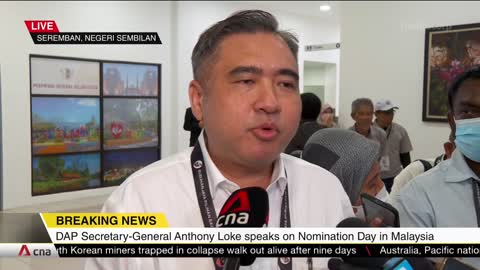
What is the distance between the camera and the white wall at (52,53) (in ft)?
14.6

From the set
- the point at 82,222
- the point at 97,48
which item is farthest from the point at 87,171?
the point at 82,222

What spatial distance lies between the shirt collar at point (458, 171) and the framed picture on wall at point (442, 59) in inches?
20.4

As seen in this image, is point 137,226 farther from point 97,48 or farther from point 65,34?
point 97,48

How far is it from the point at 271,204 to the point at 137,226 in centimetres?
30

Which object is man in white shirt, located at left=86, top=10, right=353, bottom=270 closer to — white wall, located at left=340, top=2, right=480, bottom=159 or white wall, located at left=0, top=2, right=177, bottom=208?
white wall, located at left=340, top=2, right=480, bottom=159

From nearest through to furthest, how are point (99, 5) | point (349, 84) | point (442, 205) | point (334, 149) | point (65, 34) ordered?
point (442, 205) → point (65, 34) → point (334, 149) → point (349, 84) → point (99, 5)

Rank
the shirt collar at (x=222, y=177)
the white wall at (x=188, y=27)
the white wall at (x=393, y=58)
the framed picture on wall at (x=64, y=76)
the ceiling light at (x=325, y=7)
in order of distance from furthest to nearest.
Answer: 1. the ceiling light at (x=325, y=7)
2. the white wall at (x=188, y=27)
3. the framed picture on wall at (x=64, y=76)
4. the white wall at (x=393, y=58)
5. the shirt collar at (x=222, y=177)

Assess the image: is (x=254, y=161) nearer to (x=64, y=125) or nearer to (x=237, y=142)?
(x=237, y=142)

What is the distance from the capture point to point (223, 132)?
2.79 ft

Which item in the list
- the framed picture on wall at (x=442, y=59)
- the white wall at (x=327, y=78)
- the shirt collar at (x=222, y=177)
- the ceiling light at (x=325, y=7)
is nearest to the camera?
the shirt collar at (x=222, y=177)

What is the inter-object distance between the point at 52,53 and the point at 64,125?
0.92m

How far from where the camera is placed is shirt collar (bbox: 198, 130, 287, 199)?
902mm

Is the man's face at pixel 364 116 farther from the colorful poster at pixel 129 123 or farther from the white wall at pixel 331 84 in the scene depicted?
the white wall at pixel 331 84

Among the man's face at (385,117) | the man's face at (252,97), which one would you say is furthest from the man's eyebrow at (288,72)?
the man's face at (385,117)
